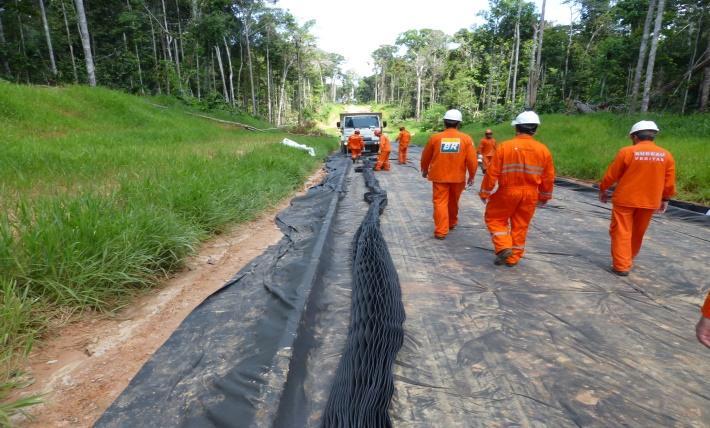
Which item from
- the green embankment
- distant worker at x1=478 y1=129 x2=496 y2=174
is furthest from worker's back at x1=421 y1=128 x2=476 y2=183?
distant worker at x1=478 y1=129 x2=496 y2=174

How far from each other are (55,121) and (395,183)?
8314 mm

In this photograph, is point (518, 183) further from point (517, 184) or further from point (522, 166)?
point (522, 166)

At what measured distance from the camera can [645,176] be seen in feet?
11.0

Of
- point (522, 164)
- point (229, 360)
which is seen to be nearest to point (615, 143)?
point (522, 164)

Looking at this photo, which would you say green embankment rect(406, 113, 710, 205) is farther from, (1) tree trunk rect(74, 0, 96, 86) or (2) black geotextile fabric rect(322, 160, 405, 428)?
(1) tree trunk rect(74, 0, 96, 86)

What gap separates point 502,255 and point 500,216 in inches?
16.4

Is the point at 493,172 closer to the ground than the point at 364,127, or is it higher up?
closer to the ground

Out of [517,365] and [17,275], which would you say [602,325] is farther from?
[17,275]

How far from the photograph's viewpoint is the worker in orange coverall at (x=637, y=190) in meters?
3.35

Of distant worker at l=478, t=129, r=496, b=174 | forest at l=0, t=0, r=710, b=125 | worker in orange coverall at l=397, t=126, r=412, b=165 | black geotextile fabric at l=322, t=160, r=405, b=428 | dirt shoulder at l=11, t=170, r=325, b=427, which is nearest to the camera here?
black geotextile fabric at l=322, t=160, r=405, b=428

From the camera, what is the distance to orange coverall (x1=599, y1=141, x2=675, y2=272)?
11.0ft

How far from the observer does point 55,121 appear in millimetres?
9008

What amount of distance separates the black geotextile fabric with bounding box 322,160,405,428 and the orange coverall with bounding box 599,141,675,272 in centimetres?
211

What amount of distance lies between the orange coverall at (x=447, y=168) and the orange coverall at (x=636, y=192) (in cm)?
153
